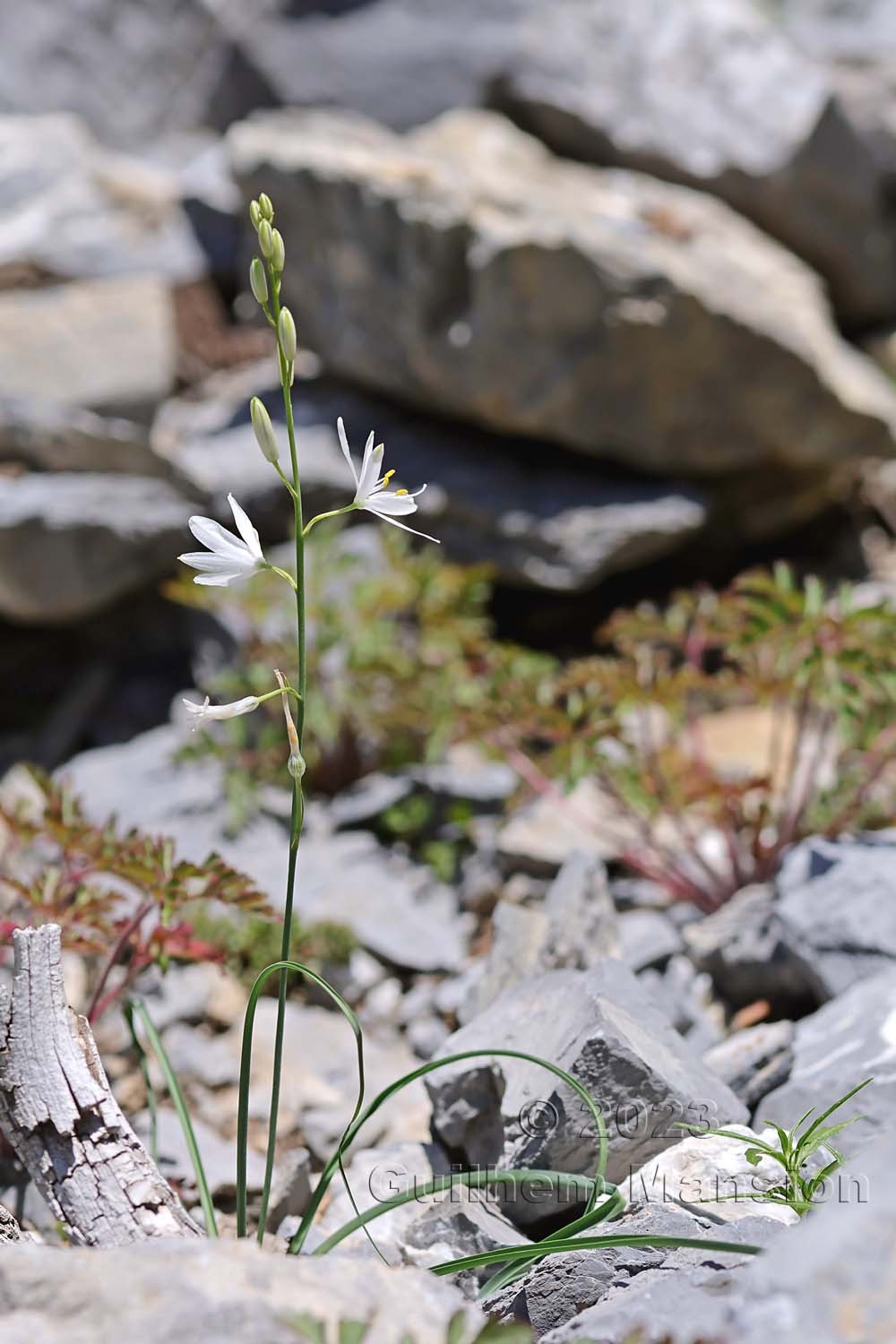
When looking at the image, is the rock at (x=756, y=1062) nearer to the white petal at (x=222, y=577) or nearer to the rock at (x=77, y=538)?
the white petal at (x=222, y=577)

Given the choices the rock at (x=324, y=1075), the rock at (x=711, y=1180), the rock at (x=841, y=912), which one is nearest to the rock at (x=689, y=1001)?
the rock at (x=841, y=912)

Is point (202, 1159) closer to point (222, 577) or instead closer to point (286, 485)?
point (222, 577)

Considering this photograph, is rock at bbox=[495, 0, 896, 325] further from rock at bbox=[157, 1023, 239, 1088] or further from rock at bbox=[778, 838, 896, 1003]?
rock at bbox=[157, 1023, 239, 1088]

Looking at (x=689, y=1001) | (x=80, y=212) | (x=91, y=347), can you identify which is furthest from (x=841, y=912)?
(x=80, y=212)

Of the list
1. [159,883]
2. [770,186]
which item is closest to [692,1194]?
[159,883]

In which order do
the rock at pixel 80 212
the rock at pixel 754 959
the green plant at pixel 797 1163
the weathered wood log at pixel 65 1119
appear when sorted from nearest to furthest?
the green plant at pixel 797 1163
the weathered wood log at pixel 65 1119
the rock at pixel 754 959
the rock at pixel 80 212

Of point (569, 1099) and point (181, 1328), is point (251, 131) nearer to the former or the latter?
point (569, 1099)
